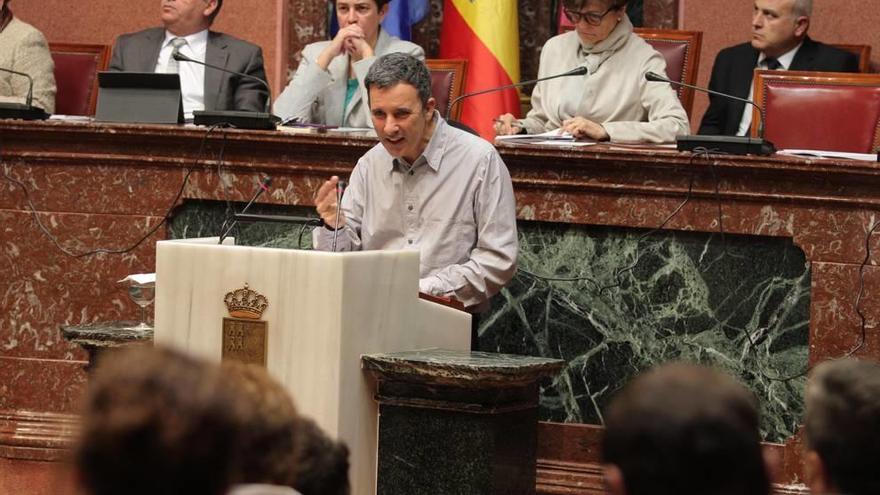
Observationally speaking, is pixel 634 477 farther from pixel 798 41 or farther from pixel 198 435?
pixel 798 41

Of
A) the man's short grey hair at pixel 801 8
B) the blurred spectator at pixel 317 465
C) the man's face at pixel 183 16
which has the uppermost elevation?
the man's short grey hair at pixel 801 8

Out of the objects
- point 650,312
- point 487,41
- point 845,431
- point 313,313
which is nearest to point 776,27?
point 487,41

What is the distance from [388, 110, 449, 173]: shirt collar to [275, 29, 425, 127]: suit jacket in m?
1.29

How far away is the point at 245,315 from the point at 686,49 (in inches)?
122

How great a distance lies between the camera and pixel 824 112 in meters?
5.20

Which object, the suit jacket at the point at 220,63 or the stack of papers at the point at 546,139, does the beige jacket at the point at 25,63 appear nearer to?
the suit jacket at the point at 220,63

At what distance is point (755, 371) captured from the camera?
Result: 4.30 metres

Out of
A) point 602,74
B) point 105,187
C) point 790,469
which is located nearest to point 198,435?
point 790,469

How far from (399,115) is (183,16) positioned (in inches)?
88.5

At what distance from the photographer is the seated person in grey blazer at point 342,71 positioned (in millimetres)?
5516

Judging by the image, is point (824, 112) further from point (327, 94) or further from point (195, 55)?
point (195, 55)

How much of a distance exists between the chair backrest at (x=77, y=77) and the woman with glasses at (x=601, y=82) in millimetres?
2005

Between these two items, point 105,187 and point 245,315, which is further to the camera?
point 105,187

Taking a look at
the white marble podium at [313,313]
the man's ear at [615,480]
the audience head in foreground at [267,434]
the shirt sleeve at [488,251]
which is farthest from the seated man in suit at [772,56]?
the man's ear at [615,480]
